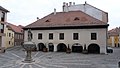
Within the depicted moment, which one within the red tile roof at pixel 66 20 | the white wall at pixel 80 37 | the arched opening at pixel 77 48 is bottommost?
the arched opening at pixel 77 48

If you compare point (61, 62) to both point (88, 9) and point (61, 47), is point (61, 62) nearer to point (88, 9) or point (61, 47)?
point (61, 47)

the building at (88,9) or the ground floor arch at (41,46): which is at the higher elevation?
the building at (88,9)

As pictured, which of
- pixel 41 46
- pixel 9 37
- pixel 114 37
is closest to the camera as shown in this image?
pixel 41 46

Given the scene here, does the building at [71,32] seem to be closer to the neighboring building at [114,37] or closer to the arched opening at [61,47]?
the arched opening at [61,47]

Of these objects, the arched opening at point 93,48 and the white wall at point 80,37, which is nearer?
the white wall at point 80,37

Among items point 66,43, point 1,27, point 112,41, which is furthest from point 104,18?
point 112,41

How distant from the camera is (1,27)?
3734 cm

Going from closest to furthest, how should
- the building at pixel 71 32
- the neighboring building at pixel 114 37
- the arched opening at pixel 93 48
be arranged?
the building at pixel 71 32
the arched opening at pixel 93 48
the neighboring building at pixel 114 37

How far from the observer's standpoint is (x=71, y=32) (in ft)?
119

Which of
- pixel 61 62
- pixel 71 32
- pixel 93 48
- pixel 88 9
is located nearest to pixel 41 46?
pixel 71 32

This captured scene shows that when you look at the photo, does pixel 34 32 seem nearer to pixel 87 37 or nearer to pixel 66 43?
pixel 66 43

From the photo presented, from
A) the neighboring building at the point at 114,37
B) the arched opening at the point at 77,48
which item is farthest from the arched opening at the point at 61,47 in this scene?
the neighboring building at the point at 114,37

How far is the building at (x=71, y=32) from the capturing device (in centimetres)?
3447

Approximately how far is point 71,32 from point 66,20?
3.21 meters
